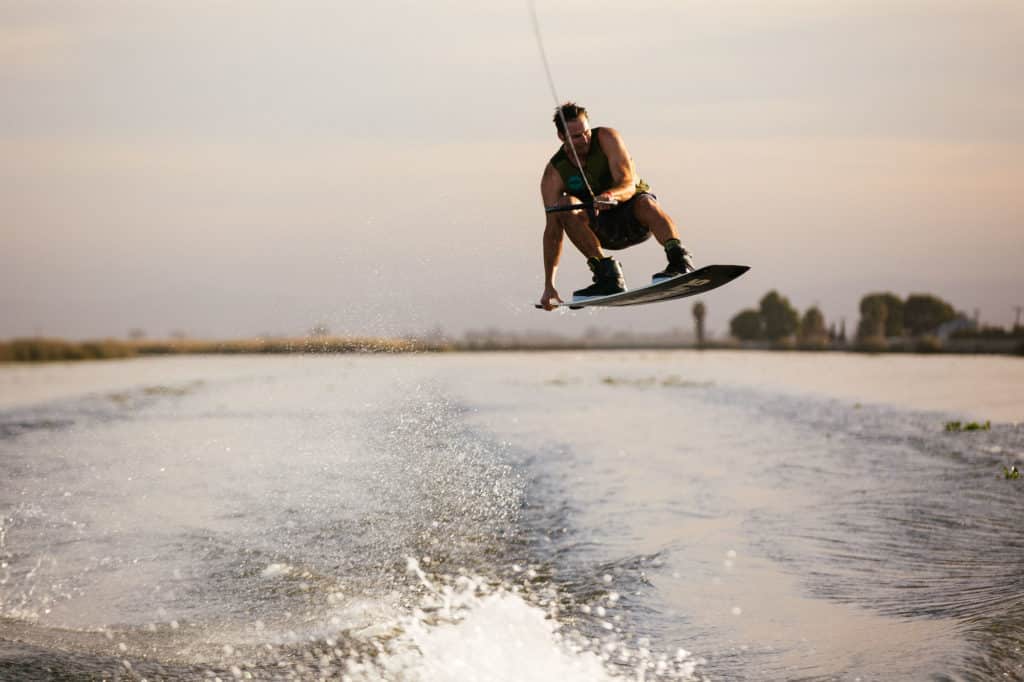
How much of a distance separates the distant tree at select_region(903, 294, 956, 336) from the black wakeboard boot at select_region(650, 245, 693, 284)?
113549mm

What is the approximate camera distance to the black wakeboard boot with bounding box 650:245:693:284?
1147cm

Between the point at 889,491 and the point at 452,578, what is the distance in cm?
1086

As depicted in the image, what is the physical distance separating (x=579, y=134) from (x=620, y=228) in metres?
1.26

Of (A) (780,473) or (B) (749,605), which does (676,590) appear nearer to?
(B) (749,605)

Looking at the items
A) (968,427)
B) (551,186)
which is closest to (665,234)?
(551,186)

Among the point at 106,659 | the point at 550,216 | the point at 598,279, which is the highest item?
the point at 550,216

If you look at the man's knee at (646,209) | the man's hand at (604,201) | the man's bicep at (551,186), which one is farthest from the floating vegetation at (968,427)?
the man's hand at (604,201)

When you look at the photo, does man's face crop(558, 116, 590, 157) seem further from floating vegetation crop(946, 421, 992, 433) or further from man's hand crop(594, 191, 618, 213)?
floating vegetation crop(946, 421, 992, 433)

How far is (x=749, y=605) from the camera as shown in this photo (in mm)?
13820

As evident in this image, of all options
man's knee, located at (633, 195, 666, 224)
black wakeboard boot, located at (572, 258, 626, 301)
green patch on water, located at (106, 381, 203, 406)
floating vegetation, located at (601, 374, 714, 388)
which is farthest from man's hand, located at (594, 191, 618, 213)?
floating vegetation, located at (601, 374, 714, 388)

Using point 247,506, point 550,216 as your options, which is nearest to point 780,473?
point 247,506

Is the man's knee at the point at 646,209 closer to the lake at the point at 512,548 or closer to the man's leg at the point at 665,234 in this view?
the man's leg at the point at 665,234

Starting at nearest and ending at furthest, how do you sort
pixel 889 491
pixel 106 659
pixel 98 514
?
pixel 106 659
pixel 98 514
pixel 889 491

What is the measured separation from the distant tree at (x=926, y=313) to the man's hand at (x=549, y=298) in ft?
372
